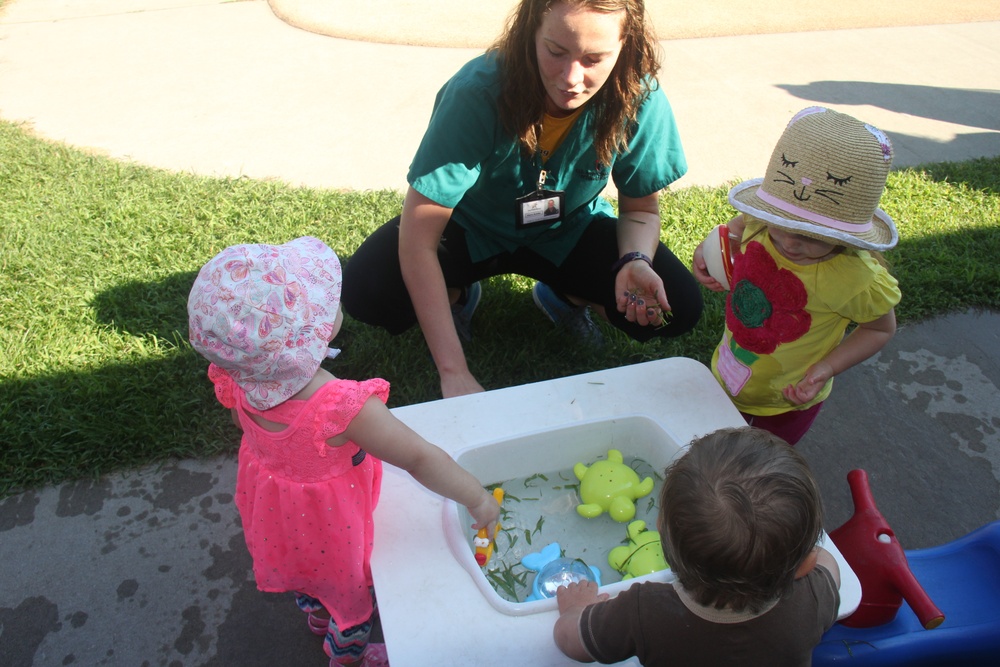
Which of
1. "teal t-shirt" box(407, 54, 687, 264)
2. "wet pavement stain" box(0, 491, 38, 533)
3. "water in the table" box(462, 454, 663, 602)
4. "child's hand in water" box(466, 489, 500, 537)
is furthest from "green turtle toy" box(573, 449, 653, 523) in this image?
"wet pavement stain" box(0, 491, 38, 533)

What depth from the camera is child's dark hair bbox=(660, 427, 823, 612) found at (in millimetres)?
926

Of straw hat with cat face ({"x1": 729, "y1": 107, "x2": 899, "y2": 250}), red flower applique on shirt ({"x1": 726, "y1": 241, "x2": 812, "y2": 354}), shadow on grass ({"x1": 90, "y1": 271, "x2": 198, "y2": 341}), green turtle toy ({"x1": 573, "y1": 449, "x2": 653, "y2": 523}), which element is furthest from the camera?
shadow on grass ({"x1": 90, "y1": 271, "x2": 198, "y2": 341})

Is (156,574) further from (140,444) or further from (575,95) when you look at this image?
(575,95)

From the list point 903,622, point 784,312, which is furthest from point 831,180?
point 903,622

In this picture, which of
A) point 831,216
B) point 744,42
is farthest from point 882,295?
point 744,42

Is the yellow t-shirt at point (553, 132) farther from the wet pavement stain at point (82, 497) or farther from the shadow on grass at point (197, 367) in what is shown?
the wet pavement stain at point (82, 497)

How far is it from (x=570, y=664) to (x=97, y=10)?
18.8ft

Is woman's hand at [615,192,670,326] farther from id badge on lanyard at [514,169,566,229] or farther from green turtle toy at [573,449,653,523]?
green turtle toy at [573,449,653,523]

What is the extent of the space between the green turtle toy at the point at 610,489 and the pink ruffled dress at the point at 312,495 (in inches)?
16.3

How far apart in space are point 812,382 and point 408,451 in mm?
866

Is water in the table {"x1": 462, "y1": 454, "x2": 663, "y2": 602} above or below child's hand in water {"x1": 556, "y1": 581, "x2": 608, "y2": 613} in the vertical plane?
below

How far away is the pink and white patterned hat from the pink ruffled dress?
0.23 ft

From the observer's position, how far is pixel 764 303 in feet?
5.27

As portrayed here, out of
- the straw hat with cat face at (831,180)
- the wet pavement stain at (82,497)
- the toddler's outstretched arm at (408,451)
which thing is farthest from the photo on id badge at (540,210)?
the wet pavement stain at (82,497)
